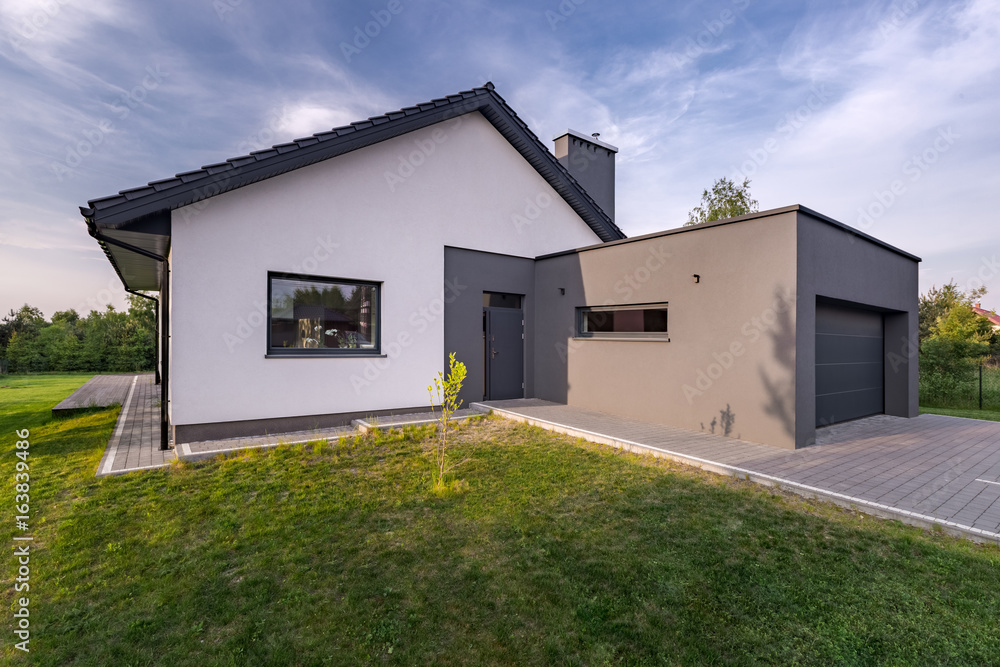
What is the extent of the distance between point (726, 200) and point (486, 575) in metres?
18.8

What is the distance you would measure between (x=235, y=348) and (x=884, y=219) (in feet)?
38.0

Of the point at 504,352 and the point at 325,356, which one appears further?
the point at 504,352

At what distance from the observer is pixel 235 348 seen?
656 centimetres

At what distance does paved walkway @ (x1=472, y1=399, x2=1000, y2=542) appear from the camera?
3.90 metres

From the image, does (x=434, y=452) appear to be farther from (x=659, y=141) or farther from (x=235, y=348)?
(x=659, y=141)

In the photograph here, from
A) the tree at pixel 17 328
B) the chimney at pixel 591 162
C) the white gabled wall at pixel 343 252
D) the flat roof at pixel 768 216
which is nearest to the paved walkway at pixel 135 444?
the white gabled wall at pixel 343 252
